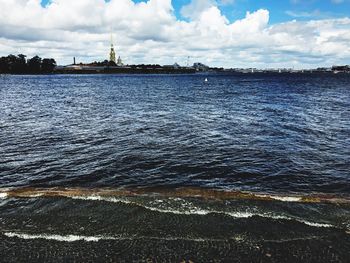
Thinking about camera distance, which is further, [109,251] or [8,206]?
[8,206]

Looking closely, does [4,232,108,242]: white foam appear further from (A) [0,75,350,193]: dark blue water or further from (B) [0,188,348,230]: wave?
(A) [0,75,350,193]: dark blue water

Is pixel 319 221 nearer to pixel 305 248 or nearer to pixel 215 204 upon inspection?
pixel 305 248

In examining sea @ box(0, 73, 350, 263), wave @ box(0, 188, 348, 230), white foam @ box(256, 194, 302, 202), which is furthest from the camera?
white foam @ box(256, 194, 302, 202)

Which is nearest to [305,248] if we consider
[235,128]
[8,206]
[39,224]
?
[39,224]

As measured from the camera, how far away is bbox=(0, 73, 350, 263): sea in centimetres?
1101

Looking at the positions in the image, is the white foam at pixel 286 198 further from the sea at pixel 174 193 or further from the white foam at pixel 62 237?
the white foam at pixel 62 237

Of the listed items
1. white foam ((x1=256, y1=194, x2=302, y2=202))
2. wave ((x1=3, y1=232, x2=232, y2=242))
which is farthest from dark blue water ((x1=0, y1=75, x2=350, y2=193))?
wave ((x1=3, y1=232, x2=232, y2=242))

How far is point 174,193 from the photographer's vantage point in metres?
15.8

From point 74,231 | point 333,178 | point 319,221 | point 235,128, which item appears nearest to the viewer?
point 74,231

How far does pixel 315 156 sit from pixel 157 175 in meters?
12.8

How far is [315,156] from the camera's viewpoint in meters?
25.4

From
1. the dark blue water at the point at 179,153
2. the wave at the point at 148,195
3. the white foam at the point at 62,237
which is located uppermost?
the wave at the point at 148,195

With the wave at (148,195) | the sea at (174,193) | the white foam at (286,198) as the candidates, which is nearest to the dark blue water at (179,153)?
the sea at (174,193)

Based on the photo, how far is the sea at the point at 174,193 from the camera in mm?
11008
